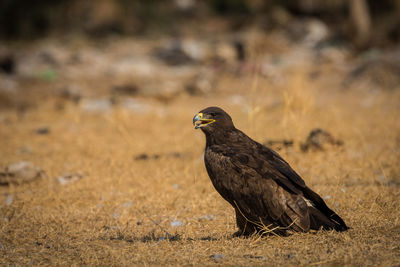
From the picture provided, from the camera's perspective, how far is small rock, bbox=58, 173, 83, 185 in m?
5.82

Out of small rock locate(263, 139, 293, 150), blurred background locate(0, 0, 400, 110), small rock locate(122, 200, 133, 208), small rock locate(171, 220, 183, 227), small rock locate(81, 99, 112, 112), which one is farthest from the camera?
blurred background locate(0, 0, 400, 110)

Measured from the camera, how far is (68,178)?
5.88 meters

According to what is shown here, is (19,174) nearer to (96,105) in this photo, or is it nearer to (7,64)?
(96,105)

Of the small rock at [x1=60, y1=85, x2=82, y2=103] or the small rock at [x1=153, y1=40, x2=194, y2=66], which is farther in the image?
the small rock at [x1=153, y1=40, x2=194, y2=66]

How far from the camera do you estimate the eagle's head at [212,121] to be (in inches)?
162

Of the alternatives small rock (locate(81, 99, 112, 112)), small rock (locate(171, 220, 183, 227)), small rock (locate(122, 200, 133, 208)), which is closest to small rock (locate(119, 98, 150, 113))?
small rock (locate(81, 99, 112, 112))

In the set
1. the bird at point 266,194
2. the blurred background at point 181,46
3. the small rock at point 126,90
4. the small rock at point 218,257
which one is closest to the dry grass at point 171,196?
the small rock at point 218,257

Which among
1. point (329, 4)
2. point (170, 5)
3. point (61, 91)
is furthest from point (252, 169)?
point (170, 5)

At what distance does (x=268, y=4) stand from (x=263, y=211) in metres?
21.2

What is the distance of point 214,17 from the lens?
81.3 feet

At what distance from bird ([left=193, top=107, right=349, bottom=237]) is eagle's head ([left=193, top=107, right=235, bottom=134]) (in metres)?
0.26

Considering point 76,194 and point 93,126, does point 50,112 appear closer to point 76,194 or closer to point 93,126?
point 93,126

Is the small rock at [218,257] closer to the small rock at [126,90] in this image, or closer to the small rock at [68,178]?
the small rock at [68,178]

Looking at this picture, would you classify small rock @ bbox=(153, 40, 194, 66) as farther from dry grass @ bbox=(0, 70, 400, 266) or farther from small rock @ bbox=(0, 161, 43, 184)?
small rock @ bbox=(0, 161, 43, 184)
